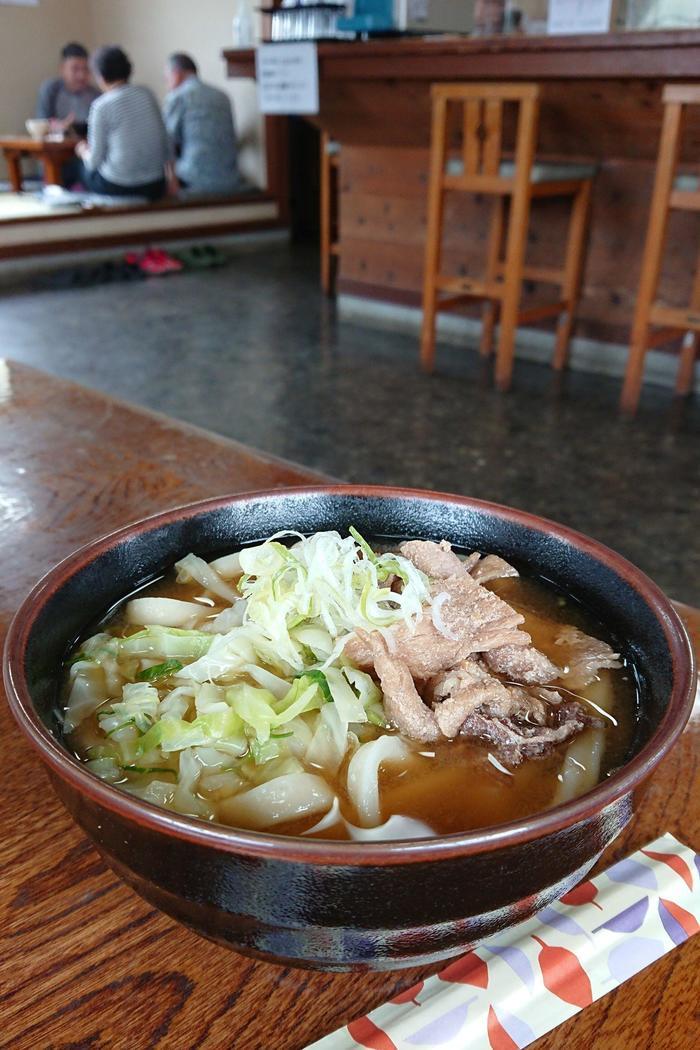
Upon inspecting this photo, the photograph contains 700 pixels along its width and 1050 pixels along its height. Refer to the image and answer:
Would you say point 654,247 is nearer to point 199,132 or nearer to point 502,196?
point 502,196

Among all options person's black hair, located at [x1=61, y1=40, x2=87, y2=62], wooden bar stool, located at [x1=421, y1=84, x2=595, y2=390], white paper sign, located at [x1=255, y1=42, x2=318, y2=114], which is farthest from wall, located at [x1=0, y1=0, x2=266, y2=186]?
wooden bar stool, located at [x1=421, y1=84, x2=595, y2=390]

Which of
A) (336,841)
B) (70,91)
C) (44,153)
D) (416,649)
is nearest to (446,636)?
(416,649)

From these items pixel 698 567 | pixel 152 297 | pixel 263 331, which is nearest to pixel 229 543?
pixel 698 567

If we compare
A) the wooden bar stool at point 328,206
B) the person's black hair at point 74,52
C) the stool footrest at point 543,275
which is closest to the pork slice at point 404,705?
the stool footrest at point 543,275

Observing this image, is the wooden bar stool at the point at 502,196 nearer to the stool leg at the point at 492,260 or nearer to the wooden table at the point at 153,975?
the stool leg at the point at 492,260

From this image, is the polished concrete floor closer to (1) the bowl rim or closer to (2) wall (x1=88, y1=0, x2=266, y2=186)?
(1) the bowl rim

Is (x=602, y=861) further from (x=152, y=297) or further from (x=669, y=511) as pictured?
(x=152, y=297)
